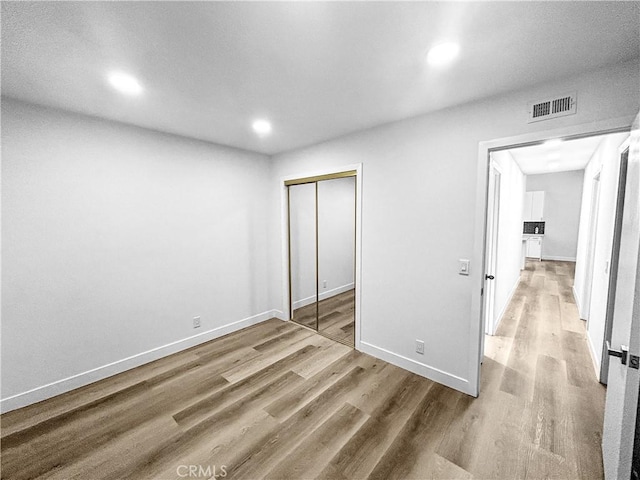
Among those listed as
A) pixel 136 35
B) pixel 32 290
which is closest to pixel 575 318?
pixel 136 35

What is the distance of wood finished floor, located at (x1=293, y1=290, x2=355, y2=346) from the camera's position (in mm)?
3508

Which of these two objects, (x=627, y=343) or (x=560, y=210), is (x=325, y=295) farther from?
(x=560, y=210)

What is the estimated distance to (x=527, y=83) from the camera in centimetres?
188

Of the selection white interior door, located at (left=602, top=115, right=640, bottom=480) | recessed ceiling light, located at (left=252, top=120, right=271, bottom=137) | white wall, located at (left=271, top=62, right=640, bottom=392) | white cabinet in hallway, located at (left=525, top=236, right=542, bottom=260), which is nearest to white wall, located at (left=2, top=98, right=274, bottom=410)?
recessed ceiling light, located at (left=252, top=120, right=271, bottom=137)

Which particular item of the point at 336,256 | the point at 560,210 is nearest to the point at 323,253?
the point at 336,256

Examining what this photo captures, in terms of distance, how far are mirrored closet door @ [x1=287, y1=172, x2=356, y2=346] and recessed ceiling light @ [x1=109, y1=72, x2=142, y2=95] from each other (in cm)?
203

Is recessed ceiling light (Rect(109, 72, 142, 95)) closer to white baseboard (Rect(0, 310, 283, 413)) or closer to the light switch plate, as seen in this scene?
white baseboard (Rect(0, 310, 283, 413))

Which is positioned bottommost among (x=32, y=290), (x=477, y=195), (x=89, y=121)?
(x=32, y=290)

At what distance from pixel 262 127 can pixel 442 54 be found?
182 cm

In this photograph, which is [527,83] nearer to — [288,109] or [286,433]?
[288,109]

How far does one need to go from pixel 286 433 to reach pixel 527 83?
310 cm

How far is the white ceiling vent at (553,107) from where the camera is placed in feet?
5.83

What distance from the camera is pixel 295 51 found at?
5.05 feet

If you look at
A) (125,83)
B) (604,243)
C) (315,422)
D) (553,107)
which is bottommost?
(315,422)
